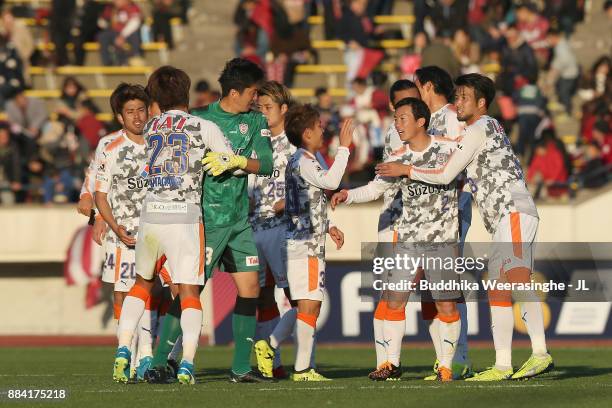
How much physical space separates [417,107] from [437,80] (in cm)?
87

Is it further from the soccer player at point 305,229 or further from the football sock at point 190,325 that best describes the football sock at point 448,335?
the football sock at point 190,325

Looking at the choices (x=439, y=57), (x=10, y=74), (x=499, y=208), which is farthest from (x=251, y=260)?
(x=10, y=74)

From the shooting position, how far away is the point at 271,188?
12469 millimetres

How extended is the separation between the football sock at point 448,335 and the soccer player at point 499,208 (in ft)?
0.99

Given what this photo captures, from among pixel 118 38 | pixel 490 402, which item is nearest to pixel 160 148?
pixel 490 402

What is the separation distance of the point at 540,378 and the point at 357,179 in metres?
9.73

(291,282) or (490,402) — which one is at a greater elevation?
(291,282)

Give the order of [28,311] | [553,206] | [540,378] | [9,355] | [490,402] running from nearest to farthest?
[490,402] → [540,378] → [9,355] → [553,206] → [28,311]

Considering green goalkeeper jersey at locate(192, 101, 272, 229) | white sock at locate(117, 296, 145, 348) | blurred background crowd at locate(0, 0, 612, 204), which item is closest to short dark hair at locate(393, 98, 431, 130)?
green goalkeeper jersey at locate(192, 101, 272, 229)

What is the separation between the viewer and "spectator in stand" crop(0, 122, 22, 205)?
21.8 m

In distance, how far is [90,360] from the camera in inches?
643

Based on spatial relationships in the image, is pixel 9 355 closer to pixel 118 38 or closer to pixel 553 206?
pixel 553 206

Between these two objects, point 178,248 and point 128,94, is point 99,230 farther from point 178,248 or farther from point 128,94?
point 178,248

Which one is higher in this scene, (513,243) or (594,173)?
(594,173)
